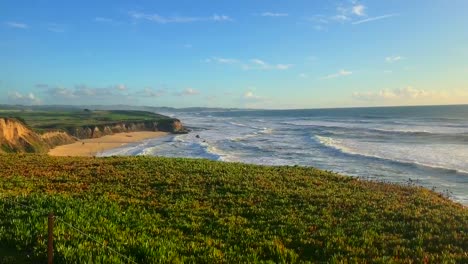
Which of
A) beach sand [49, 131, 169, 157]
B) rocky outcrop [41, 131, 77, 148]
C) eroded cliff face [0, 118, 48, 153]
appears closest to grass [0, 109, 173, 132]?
rocky outcrop [41, 131, 77, 148]

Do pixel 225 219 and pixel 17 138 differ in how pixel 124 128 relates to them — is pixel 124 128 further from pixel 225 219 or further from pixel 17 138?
pixel 225 219

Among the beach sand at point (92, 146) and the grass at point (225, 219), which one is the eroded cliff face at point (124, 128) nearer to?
the beach sand at point (92, 146)

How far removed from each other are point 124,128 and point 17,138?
40.6 metres

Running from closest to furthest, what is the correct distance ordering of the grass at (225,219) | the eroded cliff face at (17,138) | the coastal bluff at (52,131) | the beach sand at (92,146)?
the grass at (225,219) → the eroded cliff face at (17,138) → the coastal bluff at (52,131) → the beach sand at (92,146)

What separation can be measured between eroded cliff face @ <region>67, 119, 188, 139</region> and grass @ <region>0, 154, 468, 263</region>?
5614 cm

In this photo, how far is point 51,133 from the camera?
2482 inches

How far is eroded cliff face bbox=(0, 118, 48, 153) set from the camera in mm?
48219

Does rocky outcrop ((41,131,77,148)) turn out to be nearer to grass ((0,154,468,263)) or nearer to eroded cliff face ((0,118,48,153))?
eroded cliff face ((0,118,48,153))

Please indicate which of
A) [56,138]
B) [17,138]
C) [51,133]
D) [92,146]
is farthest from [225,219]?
[56,138]

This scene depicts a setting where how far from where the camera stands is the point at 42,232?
9375 millimetres

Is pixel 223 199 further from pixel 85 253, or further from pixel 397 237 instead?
pixel 85 253

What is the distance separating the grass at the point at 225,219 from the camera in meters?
9.05

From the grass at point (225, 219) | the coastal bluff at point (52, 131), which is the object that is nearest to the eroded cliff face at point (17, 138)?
the coastal bluff at point (52, 131)

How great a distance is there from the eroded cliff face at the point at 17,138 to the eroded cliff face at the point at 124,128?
17.2 m
